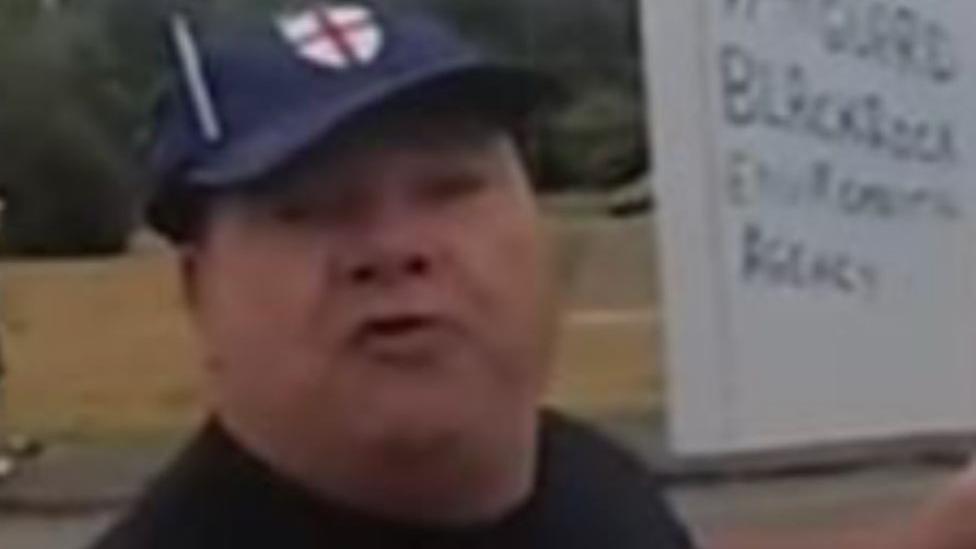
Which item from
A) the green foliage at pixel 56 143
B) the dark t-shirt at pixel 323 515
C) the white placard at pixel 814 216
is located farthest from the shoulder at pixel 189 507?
the green foliage at pixel 56 143

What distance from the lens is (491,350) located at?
1754 mm

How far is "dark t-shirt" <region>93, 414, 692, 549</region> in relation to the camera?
5.96 ft

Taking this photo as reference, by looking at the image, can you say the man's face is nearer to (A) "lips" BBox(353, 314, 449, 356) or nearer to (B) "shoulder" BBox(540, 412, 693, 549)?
(A) "lips" BBox(353, 314, 449, 356)

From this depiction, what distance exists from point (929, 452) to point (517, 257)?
732 centimetres

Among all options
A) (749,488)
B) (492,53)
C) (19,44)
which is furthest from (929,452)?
(492,53)

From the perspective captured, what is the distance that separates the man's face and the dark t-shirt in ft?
0.18

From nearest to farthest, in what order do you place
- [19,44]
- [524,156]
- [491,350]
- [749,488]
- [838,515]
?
[491,350], [524,156], [838,515], [749,488], [19,44]

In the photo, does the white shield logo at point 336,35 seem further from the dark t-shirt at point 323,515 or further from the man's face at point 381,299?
the dark t-shirt at point 323,515

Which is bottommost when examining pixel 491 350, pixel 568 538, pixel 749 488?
pixel 749 488

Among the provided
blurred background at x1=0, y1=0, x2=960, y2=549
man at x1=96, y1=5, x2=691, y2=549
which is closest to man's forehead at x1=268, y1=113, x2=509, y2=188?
man at x1=96, y1=5, x2=691, y2=549

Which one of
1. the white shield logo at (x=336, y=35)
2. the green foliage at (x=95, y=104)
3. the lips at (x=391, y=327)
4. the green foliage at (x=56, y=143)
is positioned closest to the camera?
Result: the lips at (x=391, y=327)

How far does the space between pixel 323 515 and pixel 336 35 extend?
0.88 ft

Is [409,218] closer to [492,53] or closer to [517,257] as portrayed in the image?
[517,257]

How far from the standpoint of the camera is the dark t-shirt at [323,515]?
1817 mm
